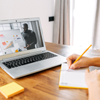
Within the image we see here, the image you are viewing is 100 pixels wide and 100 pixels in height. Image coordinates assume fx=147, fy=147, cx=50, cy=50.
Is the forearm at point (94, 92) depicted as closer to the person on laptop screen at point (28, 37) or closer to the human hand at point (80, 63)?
the human hand at point (80, 63)

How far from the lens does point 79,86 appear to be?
26.5 inches

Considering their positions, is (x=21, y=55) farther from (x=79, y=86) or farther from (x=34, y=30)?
(x=79, y=86)

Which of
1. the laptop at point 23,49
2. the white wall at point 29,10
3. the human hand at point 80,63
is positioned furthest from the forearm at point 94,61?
the white wall at point 29,10

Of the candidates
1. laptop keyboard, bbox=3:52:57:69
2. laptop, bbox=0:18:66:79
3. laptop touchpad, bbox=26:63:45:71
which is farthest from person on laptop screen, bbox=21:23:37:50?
laptop touchpad, bbox=26:63:45:71

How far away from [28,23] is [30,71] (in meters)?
0.46

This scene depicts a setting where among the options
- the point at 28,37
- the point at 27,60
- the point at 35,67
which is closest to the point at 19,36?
the point at 28,37

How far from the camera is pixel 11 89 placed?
0.64 metres

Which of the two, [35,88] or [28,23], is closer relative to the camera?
[35,88]

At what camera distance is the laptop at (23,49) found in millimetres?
868

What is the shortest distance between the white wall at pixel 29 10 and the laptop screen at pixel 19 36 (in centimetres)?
122

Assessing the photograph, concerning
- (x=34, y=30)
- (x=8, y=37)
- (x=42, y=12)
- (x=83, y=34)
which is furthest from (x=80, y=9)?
(x=8, y=37)

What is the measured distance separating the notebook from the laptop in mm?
133

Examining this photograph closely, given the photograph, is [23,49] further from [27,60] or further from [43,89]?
[43,89]

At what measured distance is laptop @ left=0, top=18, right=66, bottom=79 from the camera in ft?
2.85
